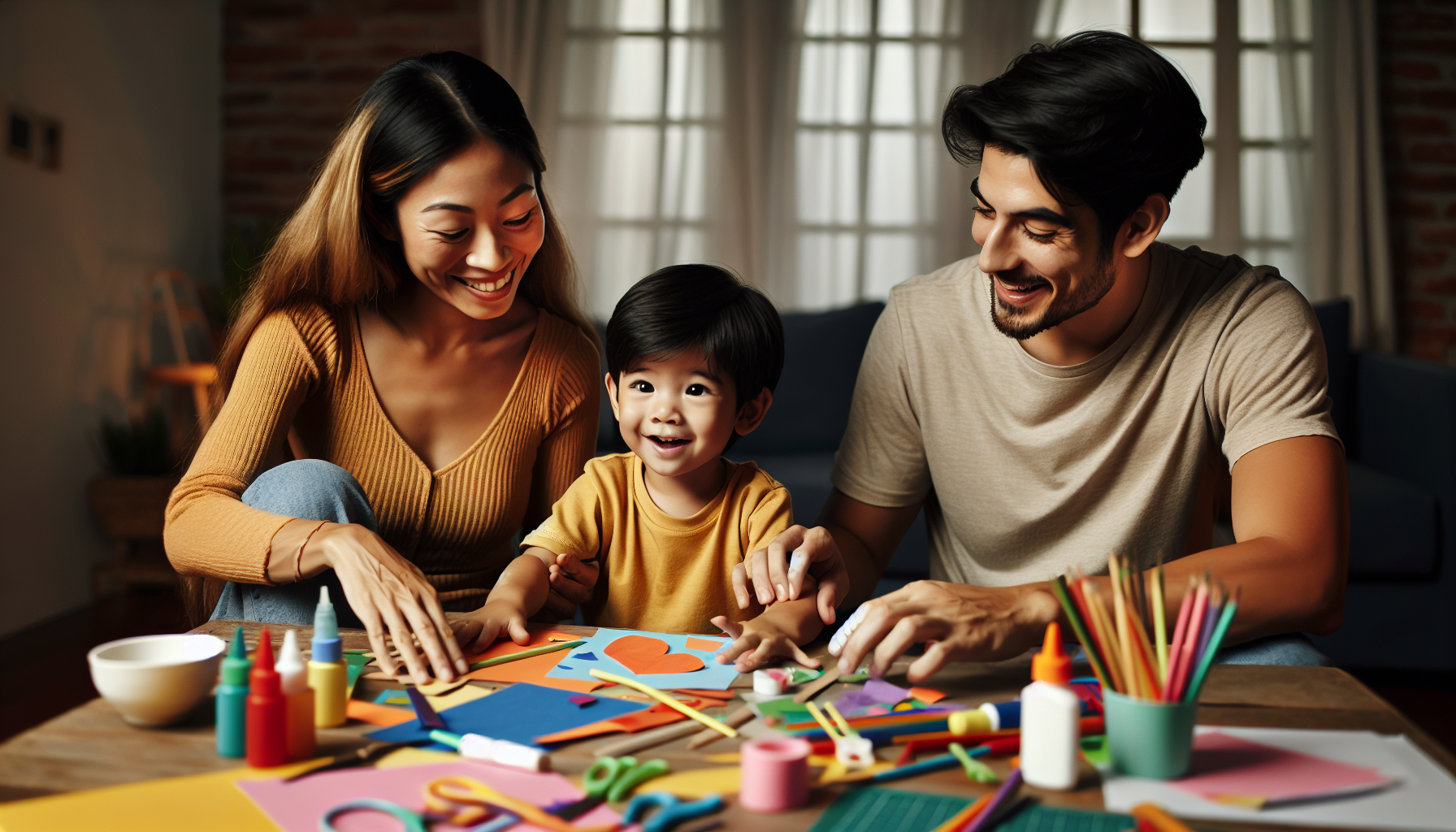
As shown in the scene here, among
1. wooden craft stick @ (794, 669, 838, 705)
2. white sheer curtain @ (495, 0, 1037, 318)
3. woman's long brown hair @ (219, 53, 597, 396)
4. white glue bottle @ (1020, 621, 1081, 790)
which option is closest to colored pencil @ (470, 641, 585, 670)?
wooden craft stick @ (794, 669, 838, 705)

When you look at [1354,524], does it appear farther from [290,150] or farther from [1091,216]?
[290,150]

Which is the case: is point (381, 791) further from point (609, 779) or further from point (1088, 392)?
point (1088, 392)

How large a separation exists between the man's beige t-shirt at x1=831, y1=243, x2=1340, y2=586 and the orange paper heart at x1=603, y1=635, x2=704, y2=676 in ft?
1.82

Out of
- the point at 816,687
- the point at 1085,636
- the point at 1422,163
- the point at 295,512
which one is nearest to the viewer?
the point at 1085,636

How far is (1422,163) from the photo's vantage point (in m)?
3.76

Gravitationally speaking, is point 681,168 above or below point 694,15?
below

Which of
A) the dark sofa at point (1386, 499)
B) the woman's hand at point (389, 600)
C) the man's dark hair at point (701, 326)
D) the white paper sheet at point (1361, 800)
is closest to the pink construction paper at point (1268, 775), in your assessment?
the white paper sheet at point (1361, 800)

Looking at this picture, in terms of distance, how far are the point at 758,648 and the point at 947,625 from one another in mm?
186

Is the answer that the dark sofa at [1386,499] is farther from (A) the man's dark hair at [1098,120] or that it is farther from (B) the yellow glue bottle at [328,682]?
(B) the yellow glue bottle at [328,682]

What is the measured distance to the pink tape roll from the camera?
0.70 metres

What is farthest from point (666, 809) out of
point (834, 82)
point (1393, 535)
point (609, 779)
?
point (834, 82)

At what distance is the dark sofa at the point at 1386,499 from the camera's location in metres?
2.55

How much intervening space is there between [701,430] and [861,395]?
0.33 metres

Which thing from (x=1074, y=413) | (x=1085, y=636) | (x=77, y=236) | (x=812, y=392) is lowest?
(x=1085, y=636)
